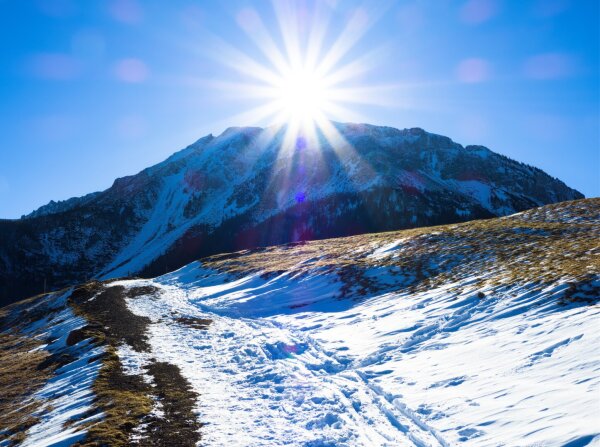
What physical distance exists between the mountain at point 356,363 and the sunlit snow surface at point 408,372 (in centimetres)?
6

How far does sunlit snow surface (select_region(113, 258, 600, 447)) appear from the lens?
8.36 metres

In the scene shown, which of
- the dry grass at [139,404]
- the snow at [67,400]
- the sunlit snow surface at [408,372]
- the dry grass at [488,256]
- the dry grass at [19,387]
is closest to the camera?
the sunlit snow surface at [408,372]

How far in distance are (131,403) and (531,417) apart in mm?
9739

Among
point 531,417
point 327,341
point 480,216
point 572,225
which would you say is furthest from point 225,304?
point 480,216

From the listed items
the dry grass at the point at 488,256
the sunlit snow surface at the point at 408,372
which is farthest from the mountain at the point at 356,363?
the dry grass at the point at 488,256

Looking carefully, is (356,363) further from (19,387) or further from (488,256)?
(488,256)

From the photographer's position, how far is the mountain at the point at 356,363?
8.68m

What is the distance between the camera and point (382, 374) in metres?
12.7

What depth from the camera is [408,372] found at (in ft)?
40.7

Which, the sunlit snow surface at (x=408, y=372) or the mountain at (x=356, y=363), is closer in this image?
the sunlit snow surface at (x=408, y=372)

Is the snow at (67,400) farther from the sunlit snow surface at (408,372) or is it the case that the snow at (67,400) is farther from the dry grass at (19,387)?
the sunlit snow surface at (408,372)

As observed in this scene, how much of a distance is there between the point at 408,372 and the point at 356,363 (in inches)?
86.1

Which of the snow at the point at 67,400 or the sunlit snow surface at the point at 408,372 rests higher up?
the snow at the point at 67,400

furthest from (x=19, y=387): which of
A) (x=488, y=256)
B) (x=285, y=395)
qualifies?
(x=488, y=256)
